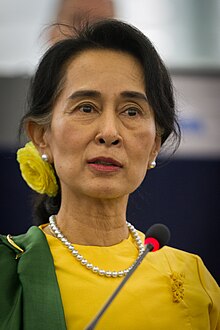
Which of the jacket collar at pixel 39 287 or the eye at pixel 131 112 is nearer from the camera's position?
the jacket collar at pixel 39 287

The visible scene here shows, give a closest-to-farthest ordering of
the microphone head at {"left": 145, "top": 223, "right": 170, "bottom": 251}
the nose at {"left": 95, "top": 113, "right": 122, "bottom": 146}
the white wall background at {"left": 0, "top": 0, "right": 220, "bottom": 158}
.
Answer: the microphone head at {"left": 145, "top": 223, "right": 170, "bottom": 251} < the nose at {"left": 95, "top": 113, "right": 122, "bottom": 146} < the white wall background at {"left": 0, "top": 0, "right": 220, "bottom": 158}

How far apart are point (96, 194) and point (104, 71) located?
1.15 ft

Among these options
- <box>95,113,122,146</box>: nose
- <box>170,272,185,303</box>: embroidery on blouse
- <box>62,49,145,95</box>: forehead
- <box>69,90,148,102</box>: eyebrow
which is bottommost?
<box>170,272,185,303</box>: embroidery on blouse

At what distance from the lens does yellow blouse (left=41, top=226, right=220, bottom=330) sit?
250 centimetres

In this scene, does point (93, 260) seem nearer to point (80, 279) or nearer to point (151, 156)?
point (80, 279)

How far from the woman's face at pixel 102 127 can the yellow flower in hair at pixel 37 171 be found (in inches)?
3.8

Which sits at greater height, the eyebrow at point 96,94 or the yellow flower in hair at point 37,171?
the eyebrow at point 96,94

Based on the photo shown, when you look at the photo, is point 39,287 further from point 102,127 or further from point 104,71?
point 104,71

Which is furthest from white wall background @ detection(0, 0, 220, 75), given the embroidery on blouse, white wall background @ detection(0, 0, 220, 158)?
the embroidery on blouse

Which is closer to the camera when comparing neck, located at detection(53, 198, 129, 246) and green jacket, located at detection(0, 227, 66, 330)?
green jacket, located at detection(0, 227, 66, 330)

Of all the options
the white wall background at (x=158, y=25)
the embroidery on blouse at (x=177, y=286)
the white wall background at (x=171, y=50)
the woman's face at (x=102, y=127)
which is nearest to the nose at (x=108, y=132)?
the woman's face at (x=102, y=127)

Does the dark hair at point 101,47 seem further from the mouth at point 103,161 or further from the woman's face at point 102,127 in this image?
the mouth at point 103,161

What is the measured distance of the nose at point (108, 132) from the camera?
8.41 ft

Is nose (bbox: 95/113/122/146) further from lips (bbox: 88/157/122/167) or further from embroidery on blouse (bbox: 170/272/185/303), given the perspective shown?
embroidery on blouse (bbox: 170/272/185/303)
